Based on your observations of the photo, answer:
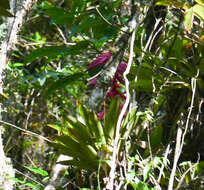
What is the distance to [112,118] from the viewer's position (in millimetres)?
1833

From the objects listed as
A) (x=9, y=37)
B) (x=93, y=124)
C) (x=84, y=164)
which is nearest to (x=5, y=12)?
(x=9, y=37)

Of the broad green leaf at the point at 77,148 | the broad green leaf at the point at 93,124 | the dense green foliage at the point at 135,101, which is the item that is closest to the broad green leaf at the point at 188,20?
the dense green foliage at the point at 135,101

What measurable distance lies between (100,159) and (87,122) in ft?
0.72

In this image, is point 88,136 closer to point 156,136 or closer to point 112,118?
point 112,118

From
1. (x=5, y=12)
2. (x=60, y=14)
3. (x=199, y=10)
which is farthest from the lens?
(x=60, y=14)

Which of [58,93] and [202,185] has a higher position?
[58,93]

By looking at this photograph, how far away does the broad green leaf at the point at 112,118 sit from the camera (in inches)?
71.7

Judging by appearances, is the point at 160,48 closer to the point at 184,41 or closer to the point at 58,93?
the point at 184,41

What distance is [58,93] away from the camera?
11.5 ft

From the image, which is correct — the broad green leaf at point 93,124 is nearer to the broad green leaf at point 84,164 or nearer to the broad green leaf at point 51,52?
the broad green leaf at point 84,164

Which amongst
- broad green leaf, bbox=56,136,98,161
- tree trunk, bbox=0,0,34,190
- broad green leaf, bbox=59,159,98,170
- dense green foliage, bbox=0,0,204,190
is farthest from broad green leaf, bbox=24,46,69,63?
broad green leaf, bbox=59,159,98,170

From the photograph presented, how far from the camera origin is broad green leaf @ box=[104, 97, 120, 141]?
182cm

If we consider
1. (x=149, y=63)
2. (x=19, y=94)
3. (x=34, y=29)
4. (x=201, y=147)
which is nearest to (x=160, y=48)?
(x=149, y=63)

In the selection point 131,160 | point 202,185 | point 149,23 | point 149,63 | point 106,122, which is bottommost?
point 202,185
